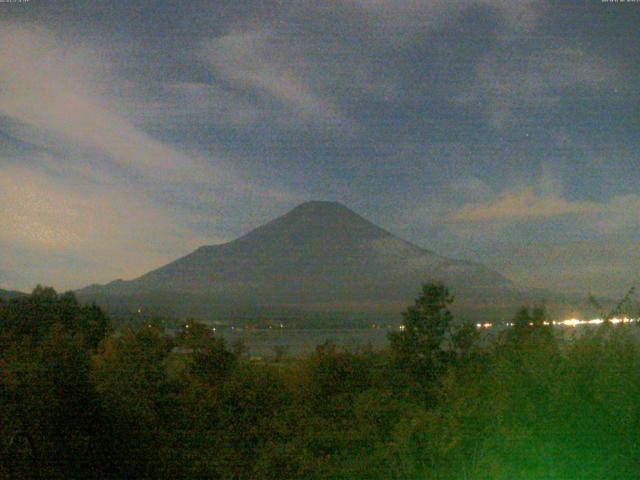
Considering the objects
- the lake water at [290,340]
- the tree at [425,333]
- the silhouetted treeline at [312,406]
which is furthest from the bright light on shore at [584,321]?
the lake water at [290,340]

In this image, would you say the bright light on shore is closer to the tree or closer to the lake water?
the tree

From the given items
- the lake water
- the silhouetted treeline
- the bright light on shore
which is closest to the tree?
the silhouetted treeline

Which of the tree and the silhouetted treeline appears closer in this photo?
the silhouetted treeline

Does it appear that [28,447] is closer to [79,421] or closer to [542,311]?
[79,421]

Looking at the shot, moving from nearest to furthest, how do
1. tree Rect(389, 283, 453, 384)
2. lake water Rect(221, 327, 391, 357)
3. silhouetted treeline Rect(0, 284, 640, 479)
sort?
silhouetted treeline Rect(0, 284, 640, 479), tree Rect(389, 283, 453, 384), lake water Rect(221, 327, 391, 357)

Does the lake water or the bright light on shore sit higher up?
the bright light on shore

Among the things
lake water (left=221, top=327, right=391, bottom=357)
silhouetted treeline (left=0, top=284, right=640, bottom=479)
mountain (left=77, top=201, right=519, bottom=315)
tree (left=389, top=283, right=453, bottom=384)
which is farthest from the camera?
mountain (left=77, top=201, right=519, bottom=315)

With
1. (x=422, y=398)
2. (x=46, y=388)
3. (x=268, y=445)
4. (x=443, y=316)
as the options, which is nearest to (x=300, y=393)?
(x=268, y=445)

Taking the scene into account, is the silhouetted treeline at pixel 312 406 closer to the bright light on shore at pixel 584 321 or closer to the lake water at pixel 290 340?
the bright light on shore at pixel 584 321
